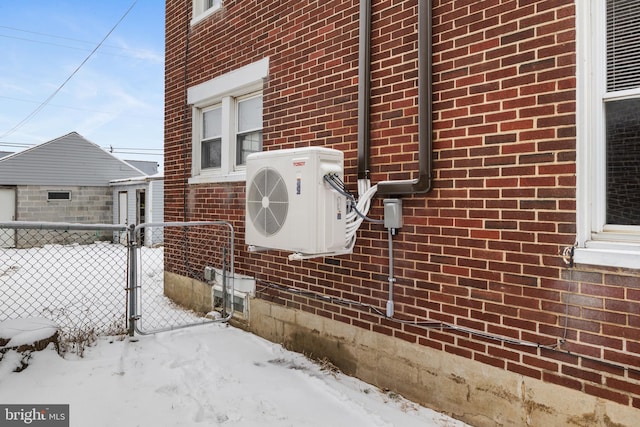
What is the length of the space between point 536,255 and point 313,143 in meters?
2.49

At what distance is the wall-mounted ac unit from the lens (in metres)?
3.45

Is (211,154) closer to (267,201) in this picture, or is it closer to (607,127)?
(267,201)

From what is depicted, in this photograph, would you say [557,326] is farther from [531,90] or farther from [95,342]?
[95,342]

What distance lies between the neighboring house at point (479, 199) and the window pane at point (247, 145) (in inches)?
24.9

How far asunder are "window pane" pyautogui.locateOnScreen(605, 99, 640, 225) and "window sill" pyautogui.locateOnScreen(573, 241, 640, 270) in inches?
6.6

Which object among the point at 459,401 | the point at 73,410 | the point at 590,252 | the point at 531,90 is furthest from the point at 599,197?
the point at 73,410

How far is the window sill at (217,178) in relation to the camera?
552 cm

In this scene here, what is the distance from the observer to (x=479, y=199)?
307 centimetres

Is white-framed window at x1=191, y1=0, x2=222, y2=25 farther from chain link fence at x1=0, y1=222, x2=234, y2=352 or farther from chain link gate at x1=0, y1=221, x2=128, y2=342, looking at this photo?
chain link gate at x1=0, y1=221, x2=128, y2=342

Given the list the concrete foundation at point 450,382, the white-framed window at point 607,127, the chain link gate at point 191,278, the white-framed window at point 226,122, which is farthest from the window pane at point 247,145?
the white-framed window at point 607,127

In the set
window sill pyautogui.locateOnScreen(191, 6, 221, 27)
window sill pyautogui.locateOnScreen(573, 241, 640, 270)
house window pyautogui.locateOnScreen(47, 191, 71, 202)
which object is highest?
window sill pyautogui.locateOnScreen(191, 6, 221, 27)

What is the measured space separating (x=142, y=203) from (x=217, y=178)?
14.4 m

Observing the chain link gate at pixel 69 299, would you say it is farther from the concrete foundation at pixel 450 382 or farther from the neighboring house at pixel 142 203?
the neighboring house at pixel 142 203

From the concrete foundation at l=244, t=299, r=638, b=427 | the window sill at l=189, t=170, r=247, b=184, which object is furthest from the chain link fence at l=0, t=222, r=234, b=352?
the concrete foundation at l=244, t=299, r=638, b=427
